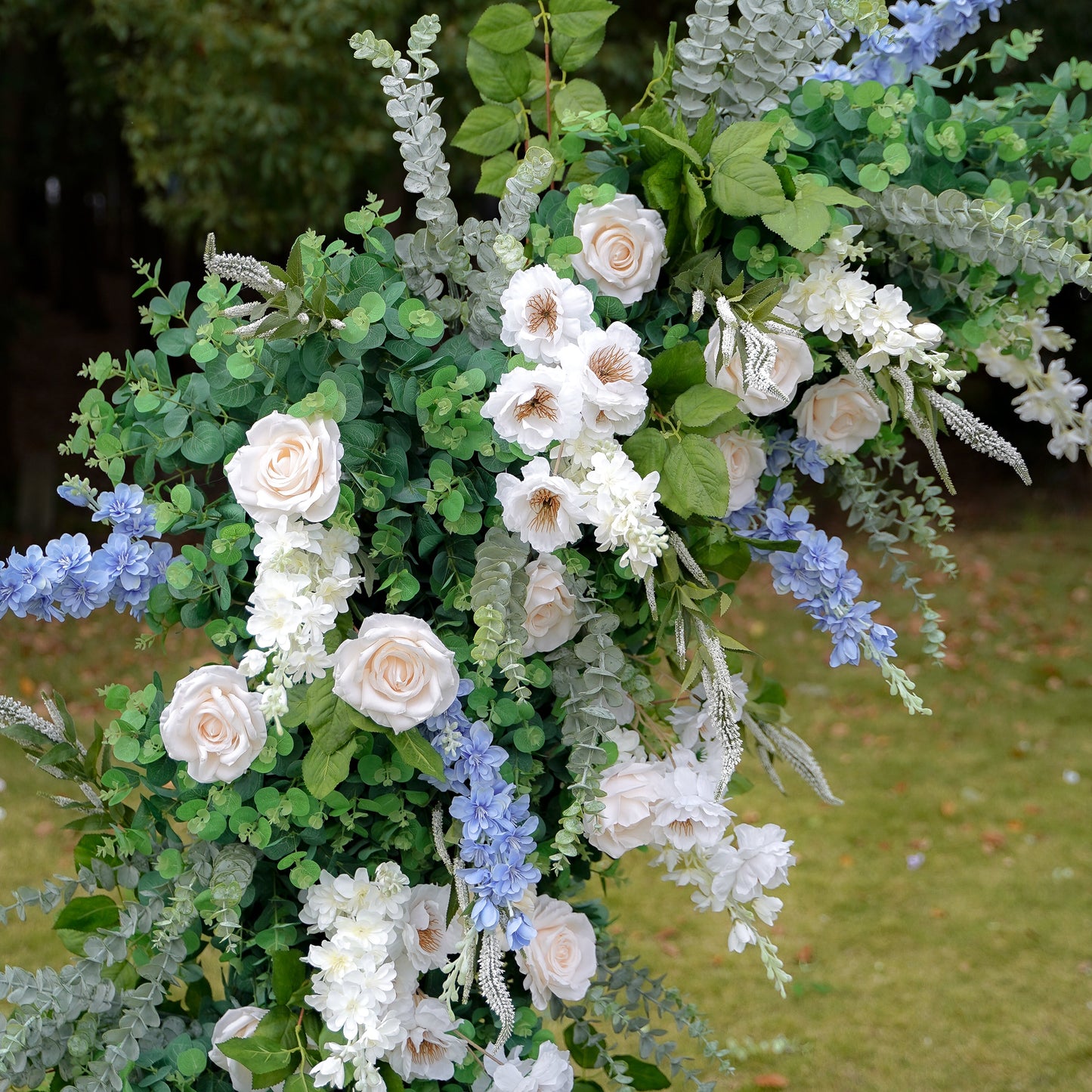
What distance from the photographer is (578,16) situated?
1488mm

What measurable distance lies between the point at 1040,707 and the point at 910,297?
481cm

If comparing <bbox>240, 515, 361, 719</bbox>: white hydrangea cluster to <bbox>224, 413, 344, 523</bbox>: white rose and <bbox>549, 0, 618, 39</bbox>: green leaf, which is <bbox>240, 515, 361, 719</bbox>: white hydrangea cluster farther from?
<bbox>549, 0, 618, 39</bbox>: green leaf

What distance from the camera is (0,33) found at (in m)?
6.22

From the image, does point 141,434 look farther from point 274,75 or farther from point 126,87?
point 126,87

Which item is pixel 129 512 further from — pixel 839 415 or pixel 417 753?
pixel 839 415

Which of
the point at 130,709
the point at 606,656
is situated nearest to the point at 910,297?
the point at 606,656

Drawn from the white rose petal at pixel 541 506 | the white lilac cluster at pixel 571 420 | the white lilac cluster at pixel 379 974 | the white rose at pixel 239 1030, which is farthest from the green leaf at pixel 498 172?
the white rose at pixel 239 1030

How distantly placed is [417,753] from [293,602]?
0.23m

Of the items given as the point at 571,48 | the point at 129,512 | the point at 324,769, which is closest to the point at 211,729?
the point at 324,769

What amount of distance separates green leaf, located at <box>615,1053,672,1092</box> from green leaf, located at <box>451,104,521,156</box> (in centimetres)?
134

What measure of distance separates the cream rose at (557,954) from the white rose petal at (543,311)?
0.74 meters

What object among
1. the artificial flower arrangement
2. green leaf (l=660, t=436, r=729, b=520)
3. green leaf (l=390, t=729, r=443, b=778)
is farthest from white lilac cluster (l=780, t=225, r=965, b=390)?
green leaf (l=390, t=729, r=443, b=778)

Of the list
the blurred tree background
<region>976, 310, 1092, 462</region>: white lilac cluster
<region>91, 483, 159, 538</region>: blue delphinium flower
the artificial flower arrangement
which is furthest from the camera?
the blurred tree background

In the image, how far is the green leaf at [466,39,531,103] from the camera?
1511 millimetres
